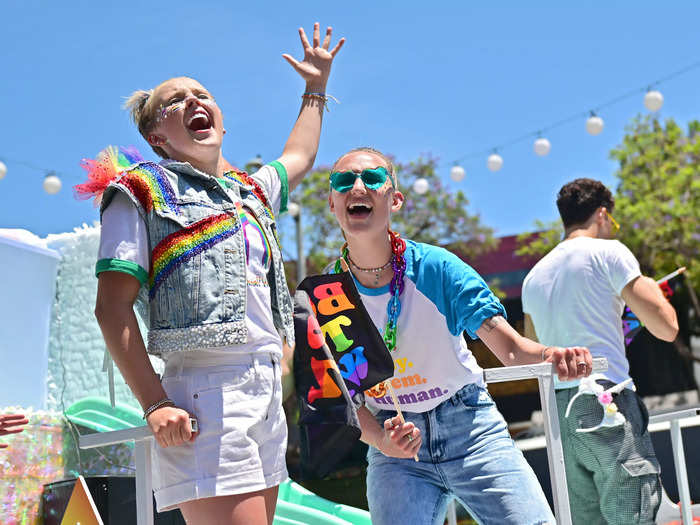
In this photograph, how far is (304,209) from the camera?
2170cm

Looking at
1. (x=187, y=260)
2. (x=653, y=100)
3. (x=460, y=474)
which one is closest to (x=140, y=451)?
(x=187, y=260)

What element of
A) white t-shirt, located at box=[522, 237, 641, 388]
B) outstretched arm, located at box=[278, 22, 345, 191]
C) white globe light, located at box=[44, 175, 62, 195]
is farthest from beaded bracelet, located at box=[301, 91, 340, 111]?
white globe light, located at box=[44, 175, 62, 195]

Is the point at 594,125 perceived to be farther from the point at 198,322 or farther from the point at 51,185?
the point at 198,322

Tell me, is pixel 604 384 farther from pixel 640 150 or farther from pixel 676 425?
pixel 640 150

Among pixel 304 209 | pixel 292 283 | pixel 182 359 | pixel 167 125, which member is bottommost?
pixel 182 359

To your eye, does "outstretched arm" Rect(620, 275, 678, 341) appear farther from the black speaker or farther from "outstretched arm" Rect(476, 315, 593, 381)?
the black speaker

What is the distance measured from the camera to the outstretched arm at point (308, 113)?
8.29ft

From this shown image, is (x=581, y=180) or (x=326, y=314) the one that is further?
(x=581, y=180)

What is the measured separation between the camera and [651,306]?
3.46 meters

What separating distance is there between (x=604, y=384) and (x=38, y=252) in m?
3.30

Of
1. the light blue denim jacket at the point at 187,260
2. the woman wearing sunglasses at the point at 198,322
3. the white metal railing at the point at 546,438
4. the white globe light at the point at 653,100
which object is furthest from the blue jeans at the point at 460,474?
the white globe light at the point at 653,100

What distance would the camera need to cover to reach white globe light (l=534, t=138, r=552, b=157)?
12953mm

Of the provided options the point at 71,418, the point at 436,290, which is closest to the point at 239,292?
the point at 436,290

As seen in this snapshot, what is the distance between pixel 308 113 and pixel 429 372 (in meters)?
0.87
